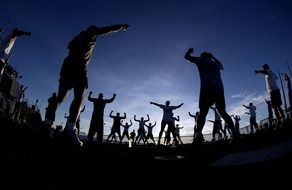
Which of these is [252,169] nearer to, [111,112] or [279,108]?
[279,108]

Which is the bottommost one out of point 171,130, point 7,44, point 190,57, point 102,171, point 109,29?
point 102,171

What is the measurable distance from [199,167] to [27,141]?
2272mm

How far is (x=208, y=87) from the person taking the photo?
6.08m

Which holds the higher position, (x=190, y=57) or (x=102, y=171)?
(x=190, y=57)

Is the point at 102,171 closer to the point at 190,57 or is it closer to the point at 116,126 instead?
the point at 190,57

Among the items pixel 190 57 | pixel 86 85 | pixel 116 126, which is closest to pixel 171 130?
pixel 116 126

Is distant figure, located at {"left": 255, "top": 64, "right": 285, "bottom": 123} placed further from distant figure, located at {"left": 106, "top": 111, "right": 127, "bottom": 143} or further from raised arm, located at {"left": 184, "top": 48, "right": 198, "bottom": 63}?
distant figure, located at {"left": 106, "top": 111, "right": 127, "bottom": 143}

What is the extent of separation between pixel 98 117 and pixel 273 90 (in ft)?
25.6

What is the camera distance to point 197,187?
2.34 meters

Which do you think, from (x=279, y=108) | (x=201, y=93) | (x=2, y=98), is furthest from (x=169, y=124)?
(x=2, y=98)

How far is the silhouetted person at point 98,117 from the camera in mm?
10828

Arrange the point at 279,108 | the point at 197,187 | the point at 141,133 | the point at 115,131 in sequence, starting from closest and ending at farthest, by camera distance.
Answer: the point at 197,187 → the point at 279,108 → the point at 115,131 → the point at 141,133

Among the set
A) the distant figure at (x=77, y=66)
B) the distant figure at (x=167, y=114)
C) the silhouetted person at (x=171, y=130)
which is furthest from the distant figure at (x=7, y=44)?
the silhouetted person at (x=171, y=130)

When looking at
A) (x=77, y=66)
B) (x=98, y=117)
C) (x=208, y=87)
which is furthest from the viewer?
(x=98, y=117)
